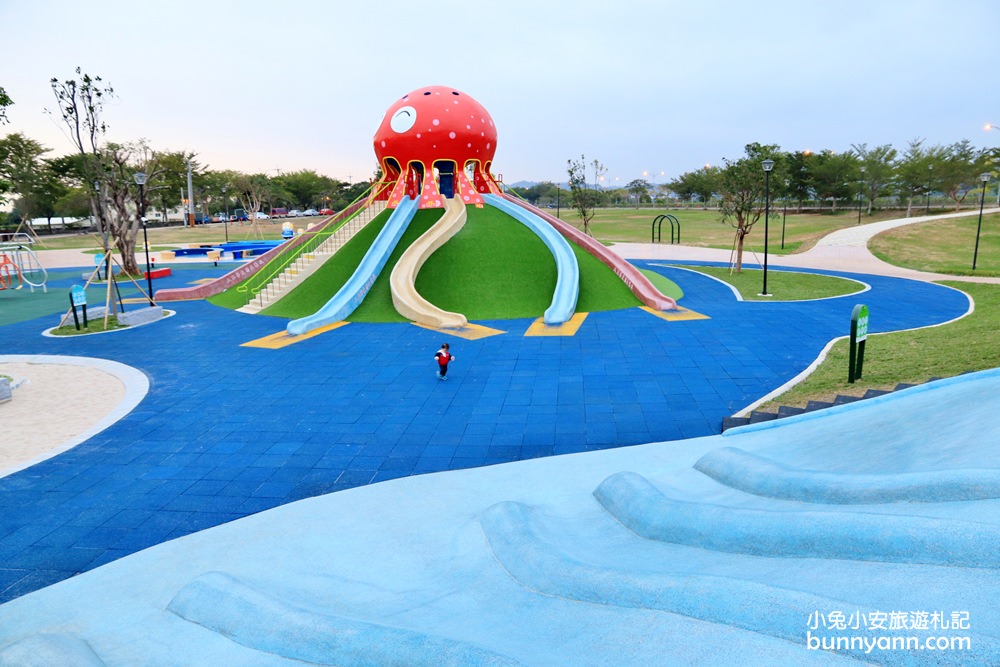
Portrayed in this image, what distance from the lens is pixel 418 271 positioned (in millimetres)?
23375

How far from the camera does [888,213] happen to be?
7325 centimetres

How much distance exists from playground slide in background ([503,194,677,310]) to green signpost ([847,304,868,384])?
949 centimetres

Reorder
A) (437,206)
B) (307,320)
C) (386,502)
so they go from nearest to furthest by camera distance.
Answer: (386,502) < (307,320) < (437,206)

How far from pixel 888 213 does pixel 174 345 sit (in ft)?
274

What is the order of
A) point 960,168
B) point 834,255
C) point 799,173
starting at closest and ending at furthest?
point 834,255 → point 960,168 → point 799,173

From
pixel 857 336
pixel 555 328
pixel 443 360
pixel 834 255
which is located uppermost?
pixel 834 255

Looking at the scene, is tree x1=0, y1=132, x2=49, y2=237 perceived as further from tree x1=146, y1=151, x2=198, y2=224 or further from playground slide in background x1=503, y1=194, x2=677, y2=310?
playground slide in background x1=503, y1=194, x2=677, y2=310

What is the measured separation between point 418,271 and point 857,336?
16013 mm

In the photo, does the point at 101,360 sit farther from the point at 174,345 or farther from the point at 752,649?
the point at 752,649

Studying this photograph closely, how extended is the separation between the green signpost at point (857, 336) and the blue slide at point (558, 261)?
9179 mm

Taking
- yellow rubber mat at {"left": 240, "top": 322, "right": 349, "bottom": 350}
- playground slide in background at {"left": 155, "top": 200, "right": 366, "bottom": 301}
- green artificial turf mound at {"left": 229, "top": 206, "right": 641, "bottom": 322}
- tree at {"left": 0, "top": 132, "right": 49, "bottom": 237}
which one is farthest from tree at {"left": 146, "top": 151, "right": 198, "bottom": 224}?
yellow rubber mat at {"left": 240, "top": 322, "right": 349, "bottom": 350}

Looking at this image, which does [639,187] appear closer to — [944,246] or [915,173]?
[915,173]

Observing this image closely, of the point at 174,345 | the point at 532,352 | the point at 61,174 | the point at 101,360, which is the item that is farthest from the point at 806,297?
the point at 61,174

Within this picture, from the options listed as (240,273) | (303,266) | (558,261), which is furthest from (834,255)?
(240,273)
